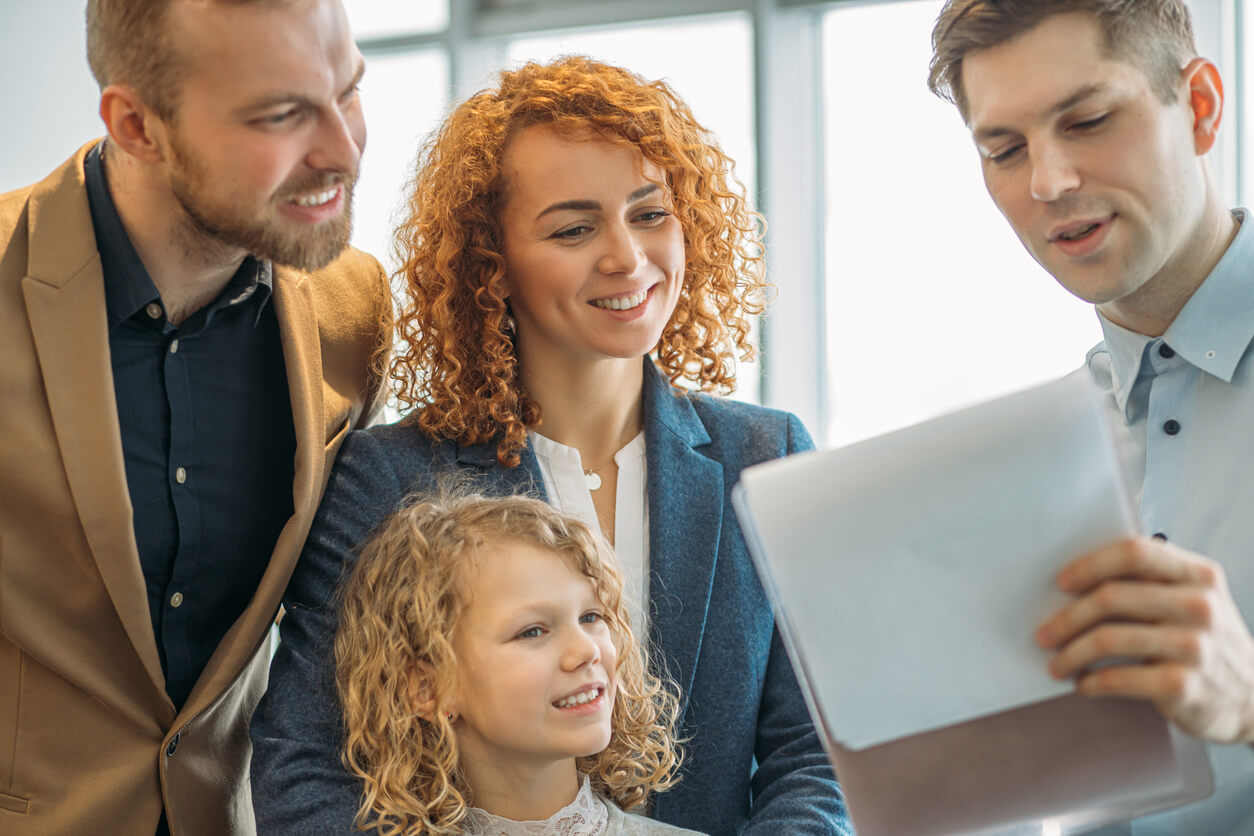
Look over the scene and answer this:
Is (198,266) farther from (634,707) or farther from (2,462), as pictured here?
(634,707)

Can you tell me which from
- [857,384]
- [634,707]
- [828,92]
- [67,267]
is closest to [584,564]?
[634,707]

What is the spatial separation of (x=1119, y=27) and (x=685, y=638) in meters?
0.99

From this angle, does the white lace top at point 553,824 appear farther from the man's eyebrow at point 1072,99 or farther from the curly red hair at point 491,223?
the man's eyebrow at point 1072,99

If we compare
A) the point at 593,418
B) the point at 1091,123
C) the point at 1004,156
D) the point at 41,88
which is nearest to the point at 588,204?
the point at 593,418

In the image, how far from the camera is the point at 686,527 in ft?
5.72

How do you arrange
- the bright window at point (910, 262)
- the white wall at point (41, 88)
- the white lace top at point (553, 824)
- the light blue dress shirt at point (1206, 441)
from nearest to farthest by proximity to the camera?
the light blue dress shirt at point (1206, 441)
the white lace top at point (553, 824)
the white wall at point (41, 88)
the bright window at point (910, 262)

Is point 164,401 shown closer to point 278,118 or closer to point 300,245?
point 300,245

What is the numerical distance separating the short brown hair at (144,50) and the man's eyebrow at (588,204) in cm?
49

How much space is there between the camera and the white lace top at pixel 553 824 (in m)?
1.50

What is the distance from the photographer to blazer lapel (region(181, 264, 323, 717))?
5.45 ft

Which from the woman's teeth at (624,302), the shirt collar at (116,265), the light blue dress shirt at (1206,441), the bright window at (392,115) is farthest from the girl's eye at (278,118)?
the bright window at (392,115)

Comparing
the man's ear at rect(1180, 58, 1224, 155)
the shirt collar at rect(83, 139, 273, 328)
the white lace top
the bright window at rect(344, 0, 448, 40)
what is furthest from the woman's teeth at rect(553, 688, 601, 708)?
the bright window at rect(344, 0, 448, 40)

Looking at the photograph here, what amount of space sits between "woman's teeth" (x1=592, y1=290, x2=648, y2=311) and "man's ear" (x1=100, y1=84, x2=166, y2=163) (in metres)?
0.65

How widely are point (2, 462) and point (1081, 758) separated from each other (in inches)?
52.4
